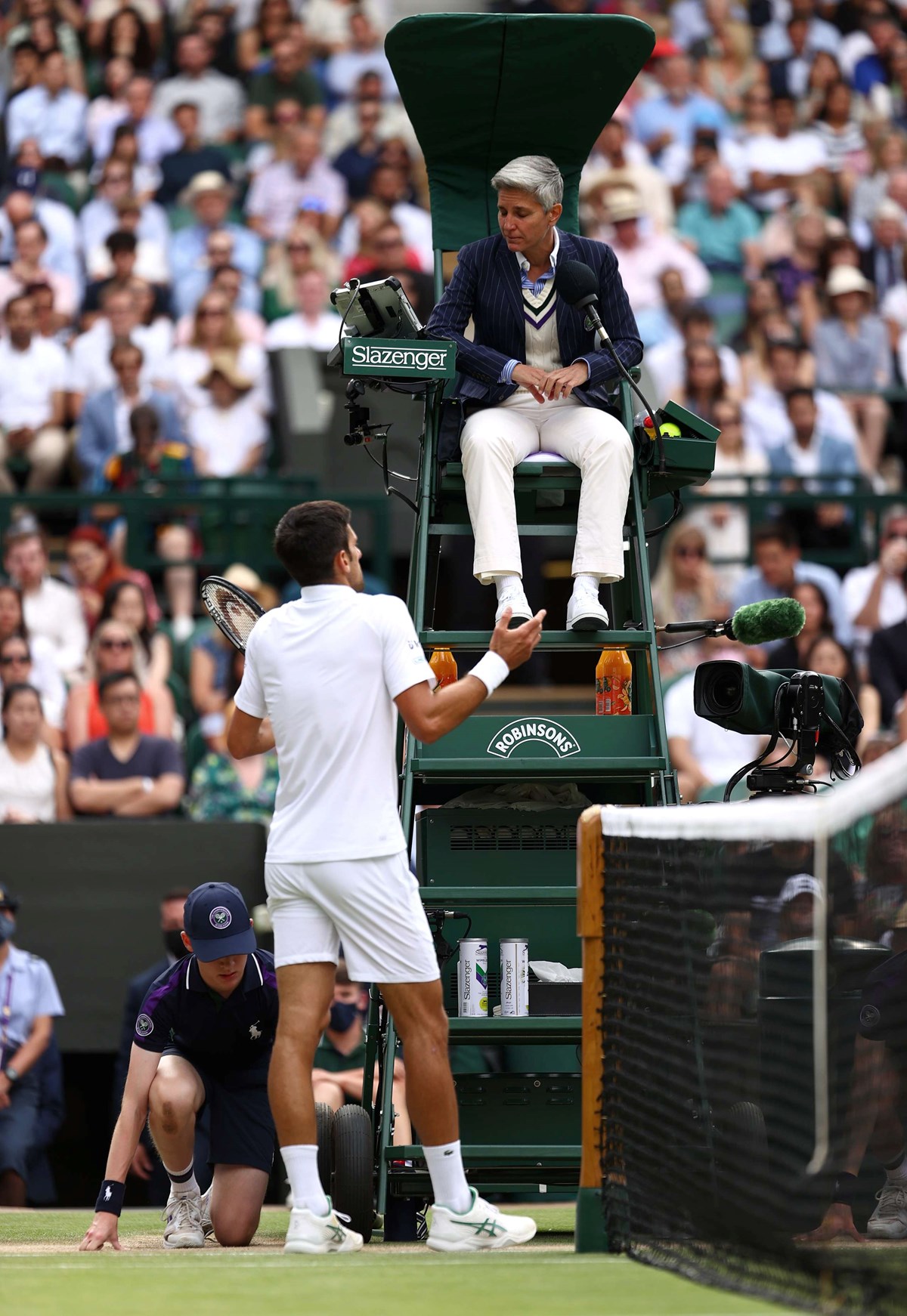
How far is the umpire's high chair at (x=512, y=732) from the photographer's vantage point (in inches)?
251

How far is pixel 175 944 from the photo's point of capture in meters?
9.59

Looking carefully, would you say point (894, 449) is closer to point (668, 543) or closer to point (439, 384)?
point (668, 543)

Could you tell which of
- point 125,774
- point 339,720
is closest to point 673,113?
point 125,774

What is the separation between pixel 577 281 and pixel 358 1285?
3410mm

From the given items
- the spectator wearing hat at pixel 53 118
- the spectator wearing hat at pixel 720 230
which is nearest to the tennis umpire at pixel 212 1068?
the spectator wearing hat at pixel 720 230

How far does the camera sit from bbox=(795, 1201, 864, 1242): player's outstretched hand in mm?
5668

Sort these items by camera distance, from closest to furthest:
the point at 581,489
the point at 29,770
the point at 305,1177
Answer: the point at 305,1177, the point at 581,489, the point at 29,770

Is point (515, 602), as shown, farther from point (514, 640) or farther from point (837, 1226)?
point (837, 1226)

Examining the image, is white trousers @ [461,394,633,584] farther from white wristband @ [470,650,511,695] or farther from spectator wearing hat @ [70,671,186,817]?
spectator wearing hat @ [70,671,186,817]

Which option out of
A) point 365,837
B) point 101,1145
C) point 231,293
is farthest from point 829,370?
point 365,837

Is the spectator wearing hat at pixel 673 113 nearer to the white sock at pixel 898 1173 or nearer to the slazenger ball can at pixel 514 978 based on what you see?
the slazenger ball can at pixel 514 978

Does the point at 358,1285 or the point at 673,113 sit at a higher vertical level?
the point at 673,113

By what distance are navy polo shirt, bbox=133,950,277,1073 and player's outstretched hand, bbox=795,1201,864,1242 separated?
186 centimetres

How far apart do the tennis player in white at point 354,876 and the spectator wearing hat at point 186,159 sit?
34.3 feet
